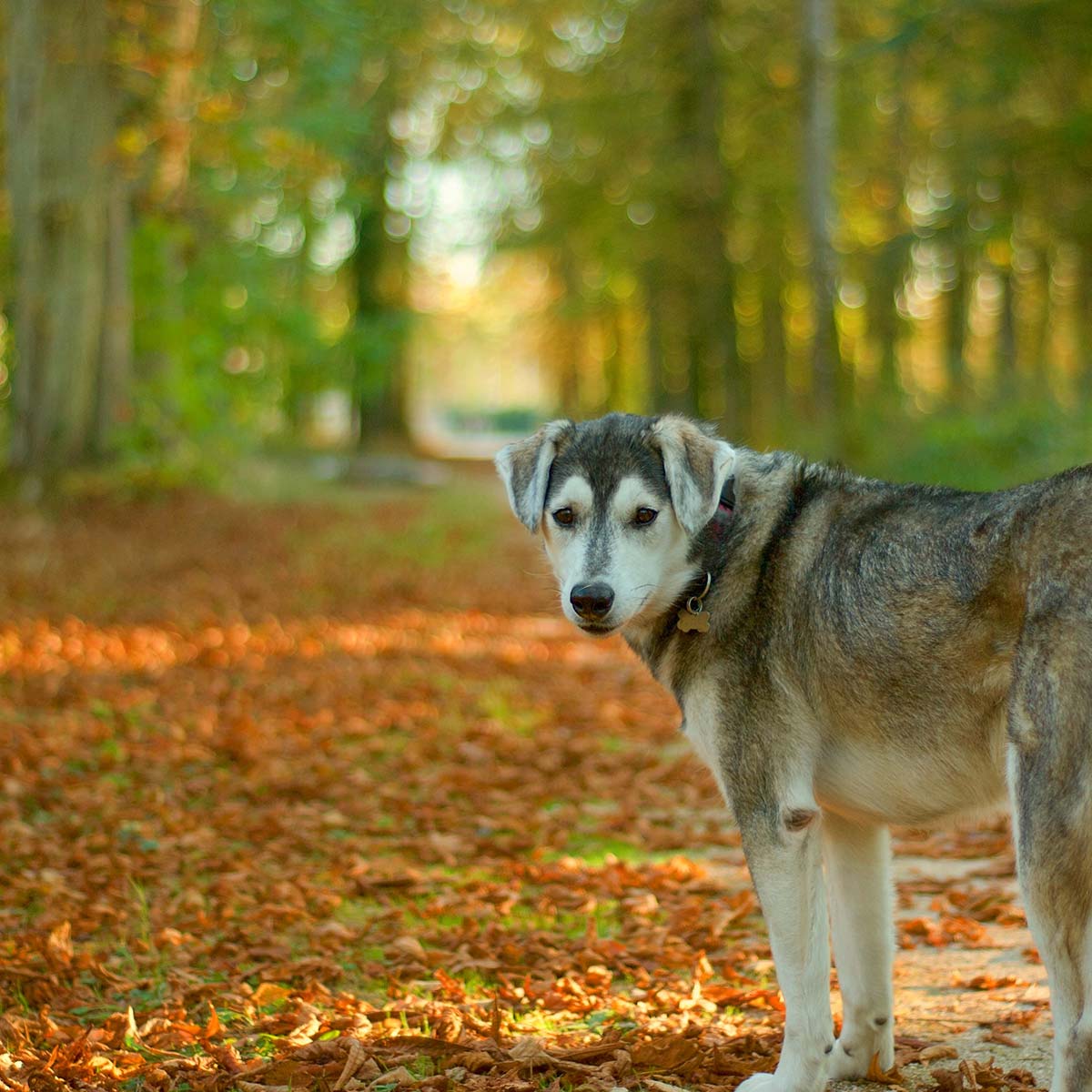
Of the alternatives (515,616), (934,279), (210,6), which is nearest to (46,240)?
(210,6)

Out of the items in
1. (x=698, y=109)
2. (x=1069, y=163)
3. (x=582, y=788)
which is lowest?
(x=582, y=788)

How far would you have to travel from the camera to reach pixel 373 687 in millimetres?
10586

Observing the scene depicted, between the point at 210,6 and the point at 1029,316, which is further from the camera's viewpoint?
the point at 1029,316

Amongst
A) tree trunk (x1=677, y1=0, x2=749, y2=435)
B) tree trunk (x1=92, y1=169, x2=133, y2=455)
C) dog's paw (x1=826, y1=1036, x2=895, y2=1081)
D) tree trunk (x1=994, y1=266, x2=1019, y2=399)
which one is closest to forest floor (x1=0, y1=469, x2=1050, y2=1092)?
dog's paw (x1=826, y1=1036, x2=895, y2=1081)

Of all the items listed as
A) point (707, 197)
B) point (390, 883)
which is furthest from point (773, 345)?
point (390, 883)

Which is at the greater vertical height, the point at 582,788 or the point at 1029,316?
the point at 1029,316

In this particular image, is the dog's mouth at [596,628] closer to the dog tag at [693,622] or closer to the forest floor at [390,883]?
the dog tag at [693,622]

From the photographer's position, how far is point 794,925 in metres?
4.08

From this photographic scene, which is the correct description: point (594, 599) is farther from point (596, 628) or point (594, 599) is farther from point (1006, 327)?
point (1006, 327)

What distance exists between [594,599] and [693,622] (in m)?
0.35

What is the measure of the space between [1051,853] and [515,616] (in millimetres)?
11133

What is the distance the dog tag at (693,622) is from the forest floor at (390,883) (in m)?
1.07

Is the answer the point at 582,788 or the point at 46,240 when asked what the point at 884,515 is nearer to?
the point at 582,788

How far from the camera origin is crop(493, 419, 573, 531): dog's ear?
4.78m
